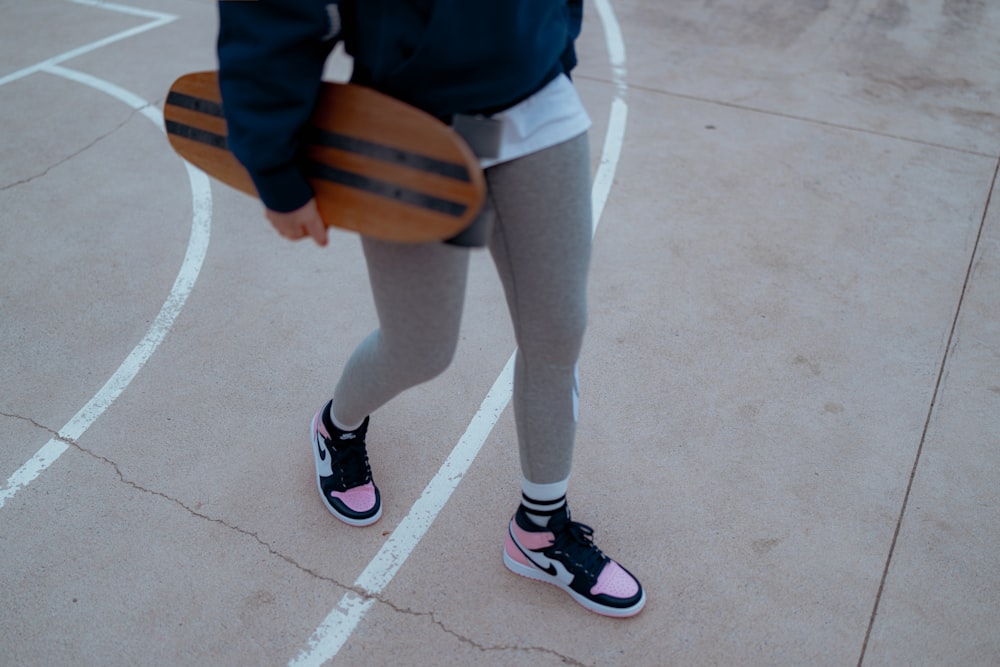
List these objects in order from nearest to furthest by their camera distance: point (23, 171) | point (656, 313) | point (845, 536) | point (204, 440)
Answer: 1. point (845, 536)
2. point (204, 440)
3. point (656, 313)
4. point (23, 171)

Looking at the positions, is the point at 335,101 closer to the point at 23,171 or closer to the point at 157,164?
the point at 157,164

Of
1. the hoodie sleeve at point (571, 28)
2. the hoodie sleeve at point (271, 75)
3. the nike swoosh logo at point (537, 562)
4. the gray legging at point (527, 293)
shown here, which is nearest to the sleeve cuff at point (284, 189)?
the hoodie sleeve at point (271, 75)

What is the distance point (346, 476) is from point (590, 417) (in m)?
0.87

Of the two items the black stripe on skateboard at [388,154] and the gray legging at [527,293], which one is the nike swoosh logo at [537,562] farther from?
the black stripe on skateboard at [388,154]

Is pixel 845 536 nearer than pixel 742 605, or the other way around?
pixel 742 605

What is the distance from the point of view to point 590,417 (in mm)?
2639

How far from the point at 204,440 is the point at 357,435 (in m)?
0.64

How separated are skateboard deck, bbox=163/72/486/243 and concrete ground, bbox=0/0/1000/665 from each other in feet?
3.81

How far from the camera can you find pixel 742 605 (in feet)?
6.82

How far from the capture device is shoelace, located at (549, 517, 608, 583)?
205 cm

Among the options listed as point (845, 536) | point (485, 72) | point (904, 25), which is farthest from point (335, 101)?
point (904, 25)

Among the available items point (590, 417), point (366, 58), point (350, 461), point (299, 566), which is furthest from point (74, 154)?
point (366, 58)

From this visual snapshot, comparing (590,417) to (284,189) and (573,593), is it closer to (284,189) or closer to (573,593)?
(573,593)

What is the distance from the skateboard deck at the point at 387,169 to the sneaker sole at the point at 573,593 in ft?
3.67
